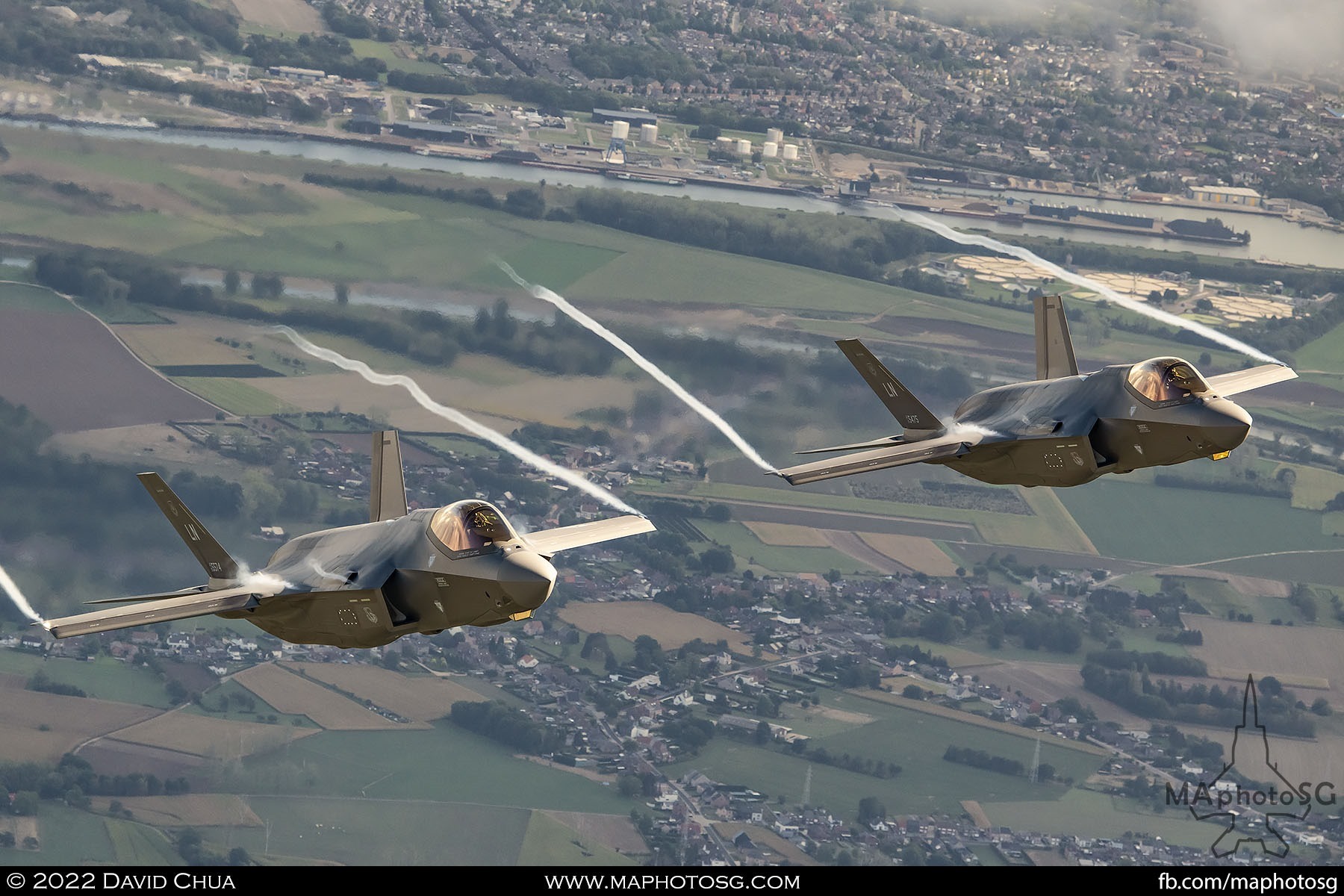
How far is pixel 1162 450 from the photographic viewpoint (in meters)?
75.4

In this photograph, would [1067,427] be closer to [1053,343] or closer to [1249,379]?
[1053,343]

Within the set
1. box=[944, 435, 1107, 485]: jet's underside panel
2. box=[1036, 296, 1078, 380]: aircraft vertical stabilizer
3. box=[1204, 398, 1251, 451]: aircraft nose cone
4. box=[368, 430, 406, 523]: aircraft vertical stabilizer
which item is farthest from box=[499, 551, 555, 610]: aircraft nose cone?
box=[1036, 296, 1078, 380]: aircraft vertical stabilizer

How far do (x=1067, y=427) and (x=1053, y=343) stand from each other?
29.6 ft

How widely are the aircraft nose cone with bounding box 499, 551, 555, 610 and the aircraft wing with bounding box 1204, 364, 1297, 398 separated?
31212 millimetres

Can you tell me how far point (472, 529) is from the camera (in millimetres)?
64812

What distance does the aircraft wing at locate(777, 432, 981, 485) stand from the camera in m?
77.2

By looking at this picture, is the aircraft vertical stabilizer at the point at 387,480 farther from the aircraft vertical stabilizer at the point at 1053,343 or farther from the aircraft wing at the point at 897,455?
the aircraft vertical stabilizer at the point at 1053,343

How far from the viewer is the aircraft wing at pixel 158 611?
208 ft
